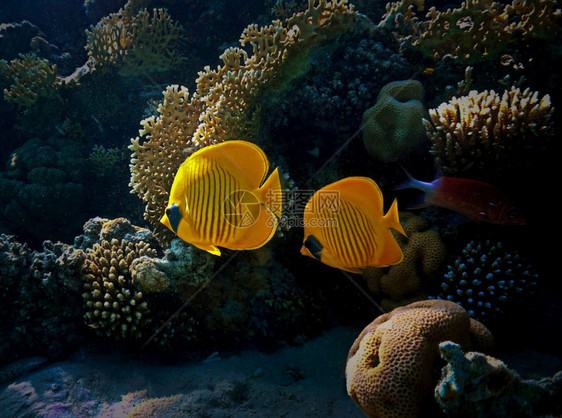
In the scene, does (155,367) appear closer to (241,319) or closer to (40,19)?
(241,319)

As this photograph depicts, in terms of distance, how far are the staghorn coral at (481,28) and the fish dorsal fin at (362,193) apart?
335 centimetres

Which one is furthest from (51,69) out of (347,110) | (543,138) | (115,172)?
(543,138)

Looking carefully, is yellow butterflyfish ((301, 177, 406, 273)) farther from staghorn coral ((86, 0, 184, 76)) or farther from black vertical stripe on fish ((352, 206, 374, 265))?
staghorn coral ((86, 0, 184, 76))

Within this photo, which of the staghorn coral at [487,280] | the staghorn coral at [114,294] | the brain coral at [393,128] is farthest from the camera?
the brain coral at [393,128]

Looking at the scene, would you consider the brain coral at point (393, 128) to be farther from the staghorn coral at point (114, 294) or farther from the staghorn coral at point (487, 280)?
the staghorn coral at point (114, 294)

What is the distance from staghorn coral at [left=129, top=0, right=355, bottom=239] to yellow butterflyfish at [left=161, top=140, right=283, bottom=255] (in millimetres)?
1725

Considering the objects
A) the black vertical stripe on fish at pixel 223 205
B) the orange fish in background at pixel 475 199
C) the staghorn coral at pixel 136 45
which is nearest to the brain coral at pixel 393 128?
the orange fish in background at pixel 475 199

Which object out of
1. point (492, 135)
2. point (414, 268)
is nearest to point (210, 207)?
point (414, 268)

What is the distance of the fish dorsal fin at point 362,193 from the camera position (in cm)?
213

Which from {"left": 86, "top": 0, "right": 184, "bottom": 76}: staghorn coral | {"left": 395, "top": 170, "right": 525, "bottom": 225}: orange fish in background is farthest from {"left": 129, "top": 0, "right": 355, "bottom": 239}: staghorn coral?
{"left": 86, "top": 0, "right": 184, "bottom": 76}: staghorn coral

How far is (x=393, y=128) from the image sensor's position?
3738 millimetres

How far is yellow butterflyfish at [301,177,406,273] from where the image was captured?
2092 millimetres

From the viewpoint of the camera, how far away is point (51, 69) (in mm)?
6691

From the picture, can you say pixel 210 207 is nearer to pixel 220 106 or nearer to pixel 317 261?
pixel 220 106
